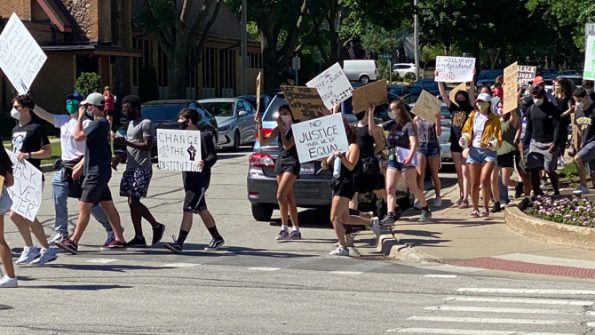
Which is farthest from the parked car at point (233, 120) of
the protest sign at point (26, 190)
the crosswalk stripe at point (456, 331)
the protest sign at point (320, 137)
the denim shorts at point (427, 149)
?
the crosswalk stripe at point (456, 331)

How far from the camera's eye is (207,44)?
5388cm

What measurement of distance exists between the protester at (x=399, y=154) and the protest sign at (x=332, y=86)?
102cm

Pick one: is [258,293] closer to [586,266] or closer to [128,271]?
[128,271]

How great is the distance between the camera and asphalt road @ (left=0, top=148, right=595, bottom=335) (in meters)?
8.62

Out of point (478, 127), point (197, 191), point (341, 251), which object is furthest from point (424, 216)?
point (197, 191)

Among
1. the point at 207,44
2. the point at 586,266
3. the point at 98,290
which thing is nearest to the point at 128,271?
the point at 98,290

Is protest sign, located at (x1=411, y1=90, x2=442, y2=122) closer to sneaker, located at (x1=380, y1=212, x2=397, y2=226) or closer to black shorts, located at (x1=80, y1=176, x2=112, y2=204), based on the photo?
sneaker, located at (x1=380, y1=212, x2=397, y2=226)

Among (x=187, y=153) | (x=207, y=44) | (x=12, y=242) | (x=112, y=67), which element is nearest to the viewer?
(x=187, y=153)

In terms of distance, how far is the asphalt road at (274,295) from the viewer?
862 cm

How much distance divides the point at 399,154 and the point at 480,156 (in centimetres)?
137

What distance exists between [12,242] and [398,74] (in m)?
74.0

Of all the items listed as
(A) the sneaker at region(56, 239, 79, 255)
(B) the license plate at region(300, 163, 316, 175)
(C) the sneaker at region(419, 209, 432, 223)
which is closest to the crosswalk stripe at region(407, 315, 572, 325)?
(A) the sneaker at region(56, 239, 79, 255)

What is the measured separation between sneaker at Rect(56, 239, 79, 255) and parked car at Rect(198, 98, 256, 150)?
17193 millimetres

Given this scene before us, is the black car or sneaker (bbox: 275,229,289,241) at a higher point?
the black car
